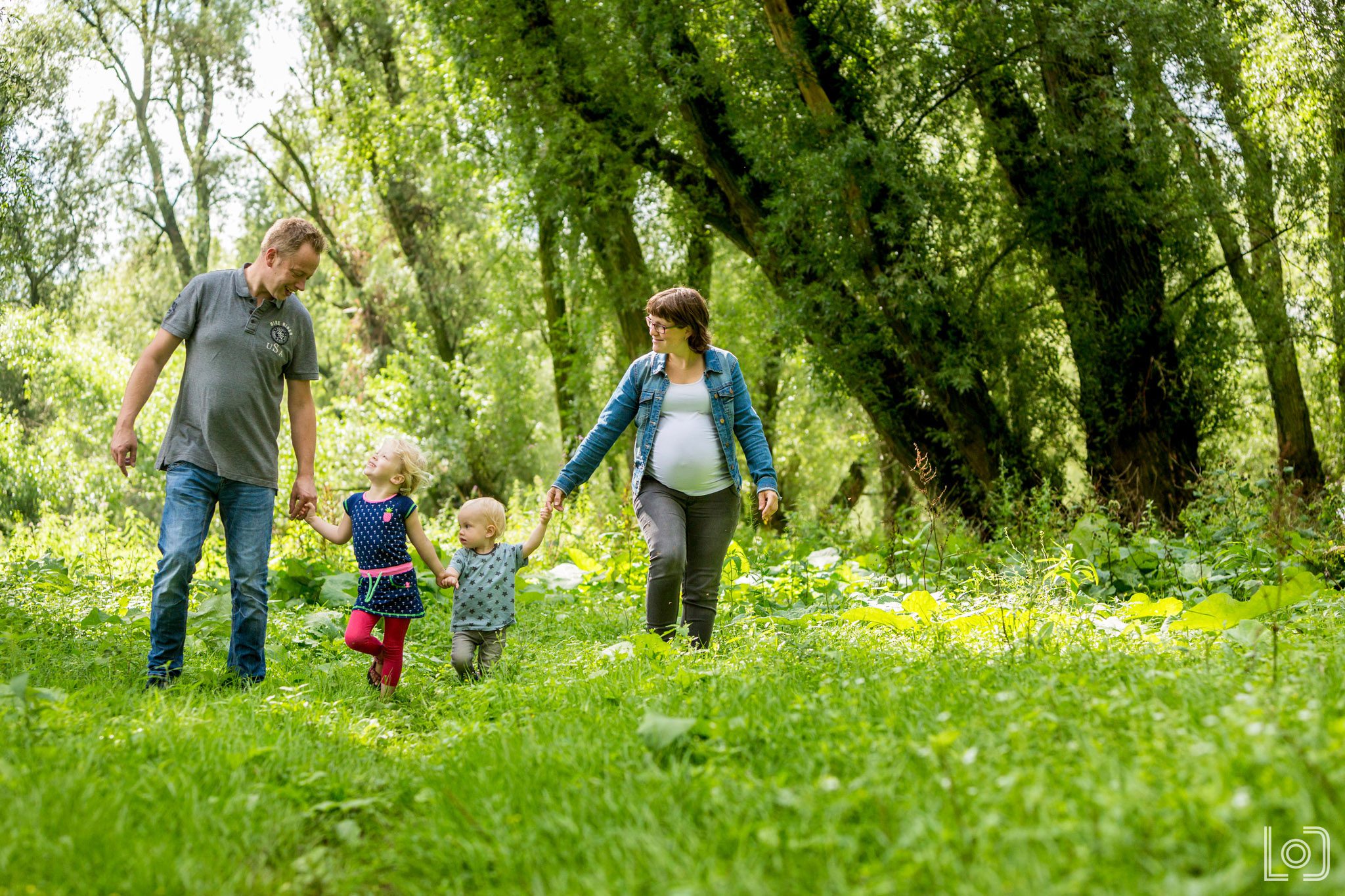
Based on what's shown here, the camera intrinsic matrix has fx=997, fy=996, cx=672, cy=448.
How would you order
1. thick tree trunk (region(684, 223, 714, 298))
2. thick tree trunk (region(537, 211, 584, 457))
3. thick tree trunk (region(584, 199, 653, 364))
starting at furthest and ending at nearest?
thick tree trunk (region(537, 211, 584, 457)) → thick tree trunk (region(684, 223, 714, 298)) → thick tree trunk (region(584, 199, 653, 364))

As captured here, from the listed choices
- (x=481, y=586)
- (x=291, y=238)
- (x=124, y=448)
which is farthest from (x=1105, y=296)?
(x=124, y=448)

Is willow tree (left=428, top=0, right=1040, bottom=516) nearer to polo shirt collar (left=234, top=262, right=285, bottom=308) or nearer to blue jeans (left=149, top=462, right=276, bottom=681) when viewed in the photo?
polo shirt collar (left=234, top=262, right=285, bottom=308)

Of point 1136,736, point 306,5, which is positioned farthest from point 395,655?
point 306,5

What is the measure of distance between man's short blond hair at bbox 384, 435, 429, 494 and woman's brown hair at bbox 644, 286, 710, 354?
139 centimetres

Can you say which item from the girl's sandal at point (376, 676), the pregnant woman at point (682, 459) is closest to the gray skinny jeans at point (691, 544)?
the pregnant woman at point (682, 459)

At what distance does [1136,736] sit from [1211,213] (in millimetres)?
7653

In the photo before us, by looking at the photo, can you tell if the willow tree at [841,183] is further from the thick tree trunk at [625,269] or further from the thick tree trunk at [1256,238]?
the thick tree trunk at [625,269]

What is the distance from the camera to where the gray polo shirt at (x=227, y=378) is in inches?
188

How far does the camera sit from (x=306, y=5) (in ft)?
66.8

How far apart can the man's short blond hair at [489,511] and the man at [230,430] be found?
78cm

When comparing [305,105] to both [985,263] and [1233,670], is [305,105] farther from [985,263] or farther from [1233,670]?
[1233,670]

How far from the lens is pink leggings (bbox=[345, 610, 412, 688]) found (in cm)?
479

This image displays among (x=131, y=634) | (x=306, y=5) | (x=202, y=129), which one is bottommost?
(x=131, y=634)

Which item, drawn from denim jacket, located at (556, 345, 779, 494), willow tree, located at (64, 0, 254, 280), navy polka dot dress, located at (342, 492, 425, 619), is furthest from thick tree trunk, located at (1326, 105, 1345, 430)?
willow tree, located at (64, 0, 254, 280)
